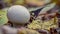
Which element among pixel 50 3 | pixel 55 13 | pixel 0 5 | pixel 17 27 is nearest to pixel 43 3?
pixel 50 3

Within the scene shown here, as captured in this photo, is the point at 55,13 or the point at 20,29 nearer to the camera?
the point at 20,29

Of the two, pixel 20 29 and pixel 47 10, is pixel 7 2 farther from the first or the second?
pixel 20 29

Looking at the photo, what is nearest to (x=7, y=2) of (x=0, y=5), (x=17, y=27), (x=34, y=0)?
(x=0, y=5)

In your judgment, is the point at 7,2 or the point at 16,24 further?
the point at 7,2

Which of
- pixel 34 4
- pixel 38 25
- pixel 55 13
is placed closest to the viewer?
pixel 38 25

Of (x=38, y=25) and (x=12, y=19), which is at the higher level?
(x=12, y=19)

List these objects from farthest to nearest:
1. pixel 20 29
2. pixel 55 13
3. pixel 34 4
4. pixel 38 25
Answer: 1. pixel 34 4
2. pixel 55 13
3. pixel 38 25
4. pixel 20 29

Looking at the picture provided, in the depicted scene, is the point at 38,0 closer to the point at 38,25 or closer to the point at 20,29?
the point at 38,25

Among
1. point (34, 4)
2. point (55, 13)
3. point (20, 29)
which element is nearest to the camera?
point (20, 29)

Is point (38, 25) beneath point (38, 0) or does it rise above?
beneath
